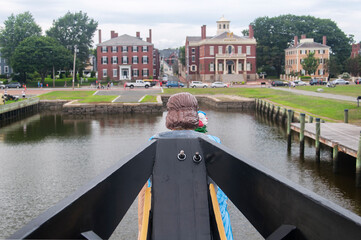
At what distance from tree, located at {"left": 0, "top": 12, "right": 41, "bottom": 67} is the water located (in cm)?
5430

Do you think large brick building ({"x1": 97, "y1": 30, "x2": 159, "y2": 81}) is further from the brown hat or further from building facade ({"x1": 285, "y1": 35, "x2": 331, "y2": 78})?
the brown hat

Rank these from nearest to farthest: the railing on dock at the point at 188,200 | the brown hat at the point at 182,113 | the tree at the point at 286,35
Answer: the railing on dock at the point at 188,200, the brown hat at the point at 182,113, the tree at the point at 286,35

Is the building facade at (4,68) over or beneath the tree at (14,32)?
beneath

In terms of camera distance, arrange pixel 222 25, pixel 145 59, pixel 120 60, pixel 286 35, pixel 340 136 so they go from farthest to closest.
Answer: pixel 286 35, pixel 222 25, pixel 145 59, pixel 120 60, pixel 340 136

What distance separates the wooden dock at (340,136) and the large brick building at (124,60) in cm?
6613

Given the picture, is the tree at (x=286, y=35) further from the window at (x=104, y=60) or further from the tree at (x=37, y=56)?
the tree at (x=37, y=56)

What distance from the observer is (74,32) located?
320ft

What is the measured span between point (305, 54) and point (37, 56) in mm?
59130

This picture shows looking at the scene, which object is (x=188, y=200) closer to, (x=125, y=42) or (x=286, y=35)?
(x=125, y=42)

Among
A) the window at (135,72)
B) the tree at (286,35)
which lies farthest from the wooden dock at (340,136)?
the tree at (286,35)

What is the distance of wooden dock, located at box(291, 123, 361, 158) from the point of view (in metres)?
16.4

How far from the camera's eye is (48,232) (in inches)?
98.0

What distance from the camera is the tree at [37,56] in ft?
255

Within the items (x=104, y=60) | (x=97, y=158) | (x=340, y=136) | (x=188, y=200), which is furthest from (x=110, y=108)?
(x=104, y=60)
